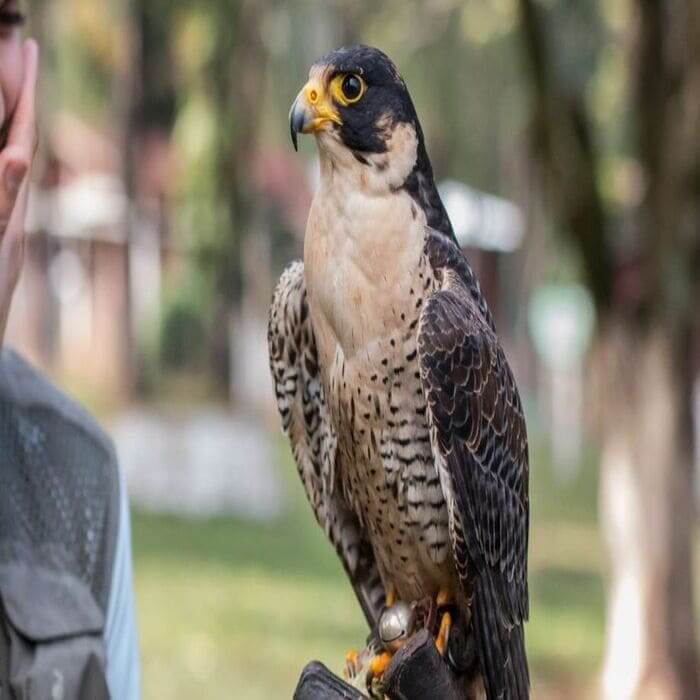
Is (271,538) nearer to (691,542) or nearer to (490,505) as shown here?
(691,542)

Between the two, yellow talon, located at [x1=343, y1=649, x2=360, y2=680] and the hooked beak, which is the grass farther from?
the hooked beak

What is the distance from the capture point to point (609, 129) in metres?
15.5

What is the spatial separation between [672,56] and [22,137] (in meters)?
5.05

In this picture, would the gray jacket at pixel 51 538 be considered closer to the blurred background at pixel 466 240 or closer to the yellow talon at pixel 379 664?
the yellow talon at pixel 379 664

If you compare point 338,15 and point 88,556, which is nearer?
point 88,556

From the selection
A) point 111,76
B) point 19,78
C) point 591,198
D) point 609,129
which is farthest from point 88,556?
point 609,129

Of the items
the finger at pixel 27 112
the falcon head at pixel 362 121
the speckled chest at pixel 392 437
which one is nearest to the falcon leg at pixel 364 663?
the speckled chest at pixel 392 437

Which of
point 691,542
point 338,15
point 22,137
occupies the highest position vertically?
point 338,15

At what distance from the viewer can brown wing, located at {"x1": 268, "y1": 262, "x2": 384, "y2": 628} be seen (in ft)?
7.52

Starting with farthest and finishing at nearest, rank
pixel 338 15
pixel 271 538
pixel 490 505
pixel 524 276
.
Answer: pixel 271 538, pixel 338 15, pixel 524 276, pixel 490 505

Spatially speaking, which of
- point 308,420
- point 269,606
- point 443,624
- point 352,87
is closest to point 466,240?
point 269,606

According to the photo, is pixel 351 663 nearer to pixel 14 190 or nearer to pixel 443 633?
pixel 443 633

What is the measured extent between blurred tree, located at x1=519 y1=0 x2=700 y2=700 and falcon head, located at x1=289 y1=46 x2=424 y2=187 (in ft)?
14.6

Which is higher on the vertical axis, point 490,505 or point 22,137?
point 22,137
